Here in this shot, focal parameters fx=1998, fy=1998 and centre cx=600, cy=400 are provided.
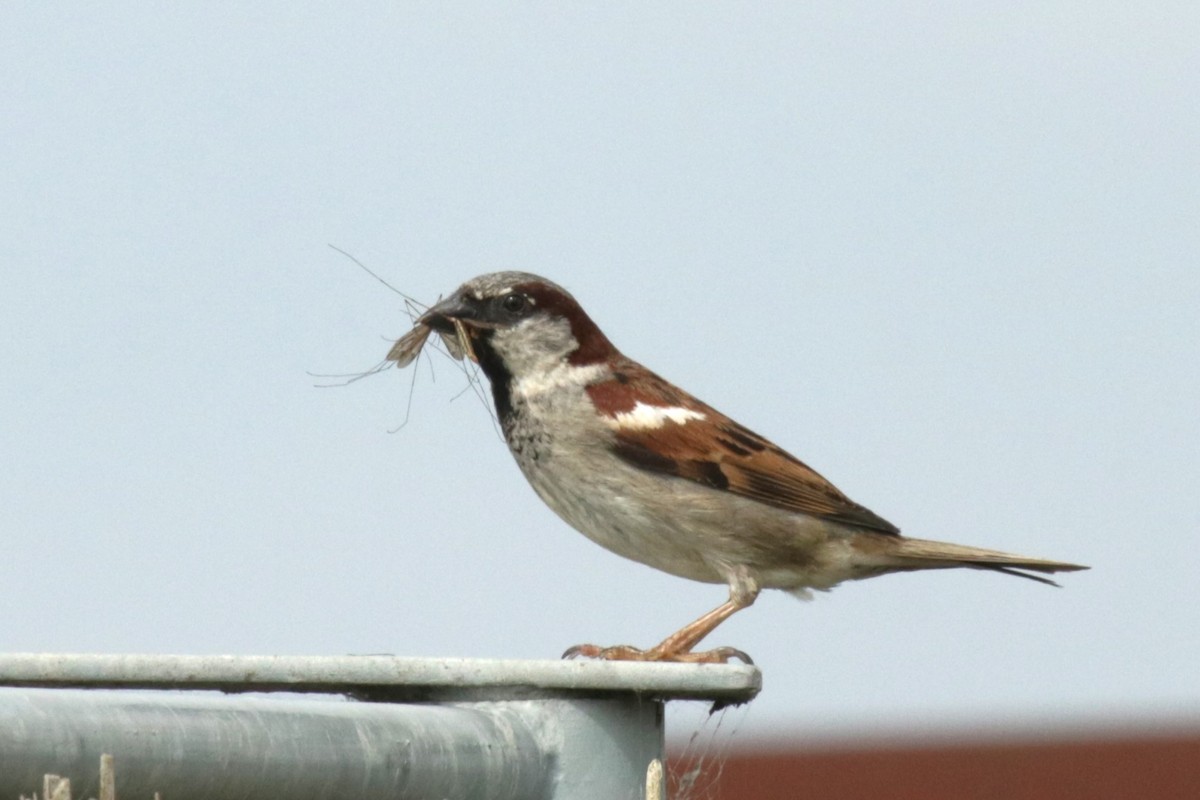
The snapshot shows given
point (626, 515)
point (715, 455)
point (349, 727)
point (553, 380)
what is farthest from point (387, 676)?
point (715, 455)

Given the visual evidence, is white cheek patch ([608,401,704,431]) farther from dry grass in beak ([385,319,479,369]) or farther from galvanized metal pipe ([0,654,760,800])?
galvanized metal pipe ([0,654,760,800])

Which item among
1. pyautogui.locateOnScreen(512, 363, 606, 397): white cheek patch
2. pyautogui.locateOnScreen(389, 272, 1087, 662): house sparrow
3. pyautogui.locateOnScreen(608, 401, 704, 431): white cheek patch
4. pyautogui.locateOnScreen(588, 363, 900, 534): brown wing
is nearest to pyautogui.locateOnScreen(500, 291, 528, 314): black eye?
pyautogui.locateOnScreen(389, 272, 1087, 662): house sparrow

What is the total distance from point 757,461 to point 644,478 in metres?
0.59

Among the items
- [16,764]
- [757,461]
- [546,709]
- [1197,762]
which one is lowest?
[16,764]

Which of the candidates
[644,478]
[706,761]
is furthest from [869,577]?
[706,761]

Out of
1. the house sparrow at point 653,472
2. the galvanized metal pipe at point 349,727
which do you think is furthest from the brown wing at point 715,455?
the galvanized metal pipe at point 349,727

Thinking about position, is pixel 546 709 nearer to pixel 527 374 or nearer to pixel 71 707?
pixel 71 707

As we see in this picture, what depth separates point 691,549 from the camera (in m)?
5.55

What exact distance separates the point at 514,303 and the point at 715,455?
73 cm

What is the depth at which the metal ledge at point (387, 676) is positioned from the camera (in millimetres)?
2354

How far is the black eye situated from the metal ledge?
3023mm

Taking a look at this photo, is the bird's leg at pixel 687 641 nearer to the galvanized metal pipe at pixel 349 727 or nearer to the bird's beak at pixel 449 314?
the bird's beak at pixel 449 314

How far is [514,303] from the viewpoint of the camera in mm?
5805

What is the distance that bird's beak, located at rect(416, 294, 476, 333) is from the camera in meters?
5.63
